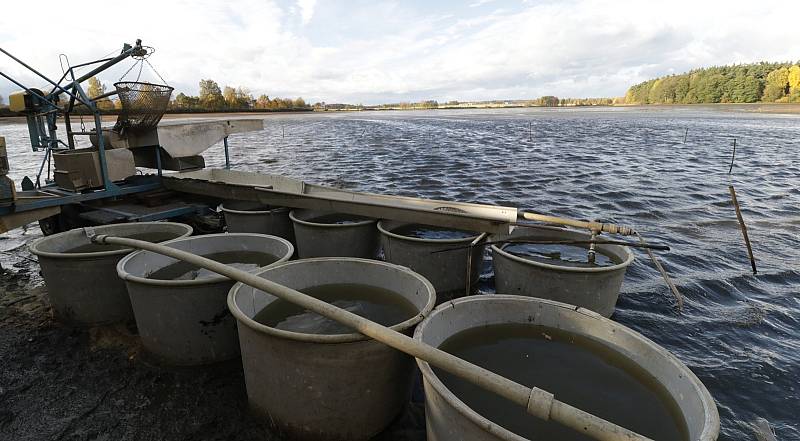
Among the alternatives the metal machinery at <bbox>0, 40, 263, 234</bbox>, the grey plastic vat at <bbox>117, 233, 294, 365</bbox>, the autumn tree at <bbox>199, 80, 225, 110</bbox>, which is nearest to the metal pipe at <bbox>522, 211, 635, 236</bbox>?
the grey plastic vat at <bbox>117, 233, 294, 365</bbox>

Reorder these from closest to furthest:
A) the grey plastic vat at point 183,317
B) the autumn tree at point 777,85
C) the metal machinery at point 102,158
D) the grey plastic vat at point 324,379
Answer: the grey plastic vat at point 324,379
the grey plastic vat at point 183,317
the metal machinery at point 102,158
the autumn tree at point 777,85

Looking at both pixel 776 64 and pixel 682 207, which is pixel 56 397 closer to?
pixel 682 207

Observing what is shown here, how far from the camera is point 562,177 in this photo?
17047mm

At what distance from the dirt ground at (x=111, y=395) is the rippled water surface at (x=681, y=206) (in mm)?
4214

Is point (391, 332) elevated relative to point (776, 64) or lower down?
lower down

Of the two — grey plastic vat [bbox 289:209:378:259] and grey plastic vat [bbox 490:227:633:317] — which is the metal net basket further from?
grey plastic vat [bbox 490:227:633:317]

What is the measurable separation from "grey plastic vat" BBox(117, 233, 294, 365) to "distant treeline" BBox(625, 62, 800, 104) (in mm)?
125879

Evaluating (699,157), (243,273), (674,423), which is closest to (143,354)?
(243,273)

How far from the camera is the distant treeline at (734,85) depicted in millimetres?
91000

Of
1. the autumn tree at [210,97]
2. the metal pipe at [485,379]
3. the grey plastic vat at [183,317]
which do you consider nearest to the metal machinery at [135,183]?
the grey plastic vat at [183,317]

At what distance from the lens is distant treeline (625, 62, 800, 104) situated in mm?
91000

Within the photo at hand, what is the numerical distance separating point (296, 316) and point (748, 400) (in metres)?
5.14

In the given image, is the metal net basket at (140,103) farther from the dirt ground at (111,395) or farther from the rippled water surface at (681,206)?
A: the rippled water surface at (681,206)

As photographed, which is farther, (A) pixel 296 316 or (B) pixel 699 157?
(B) pixel 699 157
